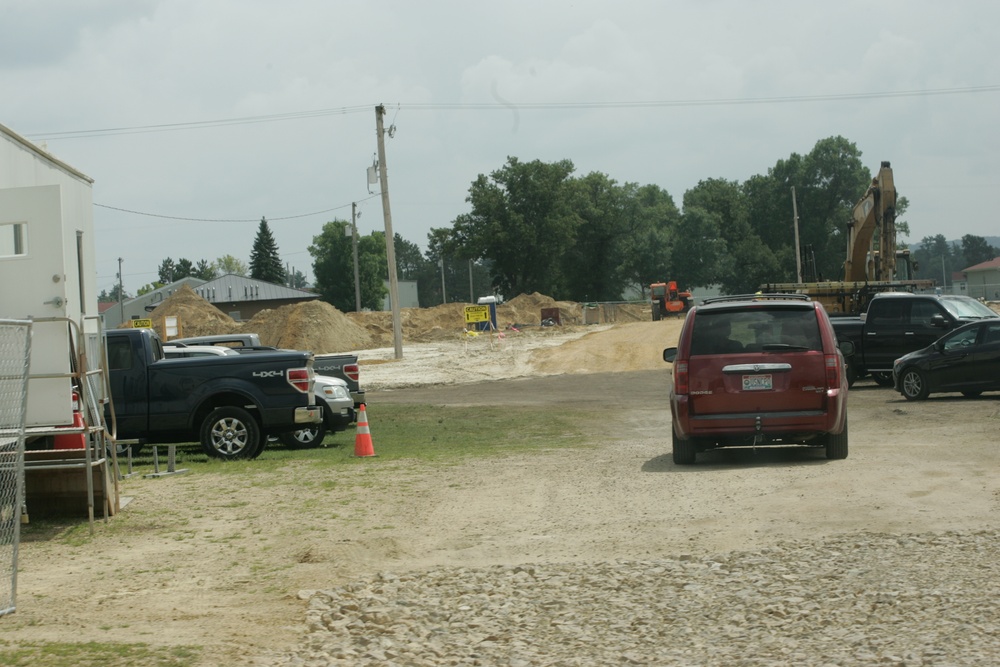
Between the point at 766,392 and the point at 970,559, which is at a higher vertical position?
the point at 766,392

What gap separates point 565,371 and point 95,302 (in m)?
29.8

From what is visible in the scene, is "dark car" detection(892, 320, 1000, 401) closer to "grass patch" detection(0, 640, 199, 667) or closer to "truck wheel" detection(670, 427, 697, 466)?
"truck wheel" detection(670, 427, 697, 466)

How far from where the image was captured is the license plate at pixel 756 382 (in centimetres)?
1242

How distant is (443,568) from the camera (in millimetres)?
7965

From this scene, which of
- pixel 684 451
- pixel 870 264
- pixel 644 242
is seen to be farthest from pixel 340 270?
pixel 684 451

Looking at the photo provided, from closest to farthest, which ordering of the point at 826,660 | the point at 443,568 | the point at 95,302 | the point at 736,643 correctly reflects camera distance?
the point at 826,660 → the point at 736,643 → the point at 443,568 → the point at 95,302

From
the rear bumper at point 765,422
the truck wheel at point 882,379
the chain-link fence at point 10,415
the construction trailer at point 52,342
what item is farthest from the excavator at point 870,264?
the chain-link fence at point 10,415

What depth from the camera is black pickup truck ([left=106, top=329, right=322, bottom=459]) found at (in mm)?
16047

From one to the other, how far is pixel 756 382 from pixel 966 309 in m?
14.8

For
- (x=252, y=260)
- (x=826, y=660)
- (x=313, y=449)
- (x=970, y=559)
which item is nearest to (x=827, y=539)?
(x=970, y=559)

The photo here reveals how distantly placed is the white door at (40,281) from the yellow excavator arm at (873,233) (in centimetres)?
3068

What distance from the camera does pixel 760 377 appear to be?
12445 millimetres

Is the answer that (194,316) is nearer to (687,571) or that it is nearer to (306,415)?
(306,415)

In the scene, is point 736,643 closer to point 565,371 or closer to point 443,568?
point 443,568
